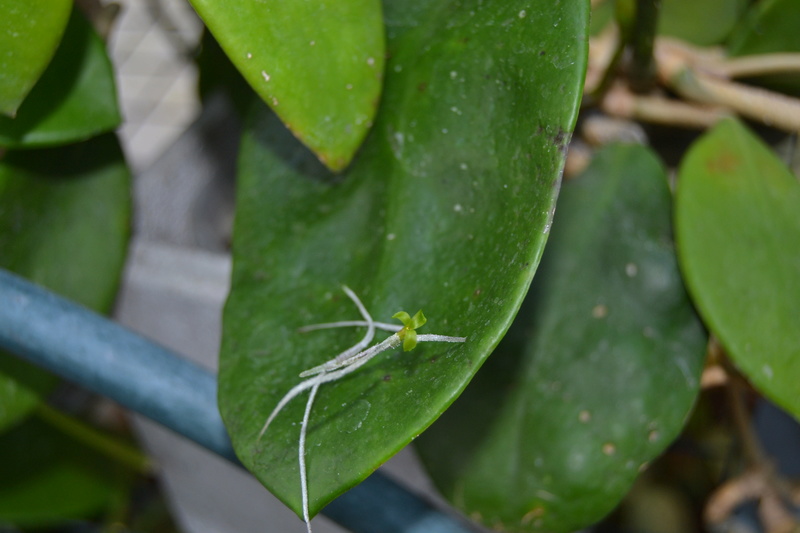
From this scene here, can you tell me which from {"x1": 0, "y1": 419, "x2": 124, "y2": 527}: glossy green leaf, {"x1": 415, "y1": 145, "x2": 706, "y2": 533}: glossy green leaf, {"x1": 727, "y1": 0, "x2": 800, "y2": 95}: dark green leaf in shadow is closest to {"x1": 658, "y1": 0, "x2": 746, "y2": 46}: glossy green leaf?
{"x1": 727, "y1": 0, "x2": 800, "y2": 95}: dark green leaf in shadow

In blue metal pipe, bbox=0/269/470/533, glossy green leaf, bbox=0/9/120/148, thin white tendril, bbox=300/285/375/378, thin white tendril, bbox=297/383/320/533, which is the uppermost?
glossy green leaf, bbox=0/9/120/148

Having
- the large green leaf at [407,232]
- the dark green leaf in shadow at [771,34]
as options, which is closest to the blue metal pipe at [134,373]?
the large green leaf at [407,232]

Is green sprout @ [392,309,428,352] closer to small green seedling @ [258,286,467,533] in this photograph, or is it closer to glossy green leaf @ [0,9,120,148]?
small green seedling @ [258,286,467,533]

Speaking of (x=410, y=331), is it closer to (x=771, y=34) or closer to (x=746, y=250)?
(x=746, y=250)

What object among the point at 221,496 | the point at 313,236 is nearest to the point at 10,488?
the point at 221,496

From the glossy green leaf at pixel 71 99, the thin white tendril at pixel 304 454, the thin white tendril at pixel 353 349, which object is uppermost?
the glossy green leaf at pixel 71 99

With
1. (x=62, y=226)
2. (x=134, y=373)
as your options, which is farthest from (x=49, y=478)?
(x=134, y=373)

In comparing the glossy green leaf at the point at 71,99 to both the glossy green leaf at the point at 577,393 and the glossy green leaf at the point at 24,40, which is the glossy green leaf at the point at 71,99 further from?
the glossy green leaf at the point at 577,393

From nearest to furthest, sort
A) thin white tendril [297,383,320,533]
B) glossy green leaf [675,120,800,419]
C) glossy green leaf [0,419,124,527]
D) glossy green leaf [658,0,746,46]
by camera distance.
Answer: thin white tendril [297,383,320,533], glossy green leaf [675,120,800,419], glossy green leaf [658,0,746,46], glossy green leaf [0,419,124,527]
